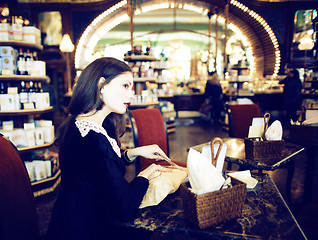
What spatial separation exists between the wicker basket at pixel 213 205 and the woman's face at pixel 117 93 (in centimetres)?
51

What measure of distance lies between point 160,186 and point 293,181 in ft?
9.88

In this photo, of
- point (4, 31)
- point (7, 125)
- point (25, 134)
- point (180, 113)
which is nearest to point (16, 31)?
point (4, 31)

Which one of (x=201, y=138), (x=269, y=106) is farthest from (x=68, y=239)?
(x=269, y=106)

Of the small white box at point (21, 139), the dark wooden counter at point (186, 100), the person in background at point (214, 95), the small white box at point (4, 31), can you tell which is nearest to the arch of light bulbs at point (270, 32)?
the person in background at point (214, 95)

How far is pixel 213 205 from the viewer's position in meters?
0.86

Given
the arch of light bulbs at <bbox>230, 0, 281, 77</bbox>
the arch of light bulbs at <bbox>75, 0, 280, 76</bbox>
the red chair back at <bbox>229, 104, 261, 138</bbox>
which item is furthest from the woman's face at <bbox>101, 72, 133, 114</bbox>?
the arch of light bulbs at <bbox>230, 0, 281, 77</bbox>

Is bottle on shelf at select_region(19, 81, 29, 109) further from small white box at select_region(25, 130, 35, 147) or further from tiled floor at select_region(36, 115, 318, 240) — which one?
tiled floor at select_region(36, 115, 318, 240)

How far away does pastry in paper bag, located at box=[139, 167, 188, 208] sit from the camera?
1063mm

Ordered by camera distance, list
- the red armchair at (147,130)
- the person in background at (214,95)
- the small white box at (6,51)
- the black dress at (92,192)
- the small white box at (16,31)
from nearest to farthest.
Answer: the black dress at (92,192)
the red armchair at (147,130)
the small white box at (6,51)
the small white box at (16,31)
the person in background at (214,95)

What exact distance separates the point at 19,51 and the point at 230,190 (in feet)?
9.94

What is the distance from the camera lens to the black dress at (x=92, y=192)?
38.7 inches

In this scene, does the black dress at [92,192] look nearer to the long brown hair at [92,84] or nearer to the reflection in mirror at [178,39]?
the long brown hair at [92,84]

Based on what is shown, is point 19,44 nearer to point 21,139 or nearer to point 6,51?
point 6,51

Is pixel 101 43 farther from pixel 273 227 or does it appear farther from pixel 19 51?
pixel 273 227
